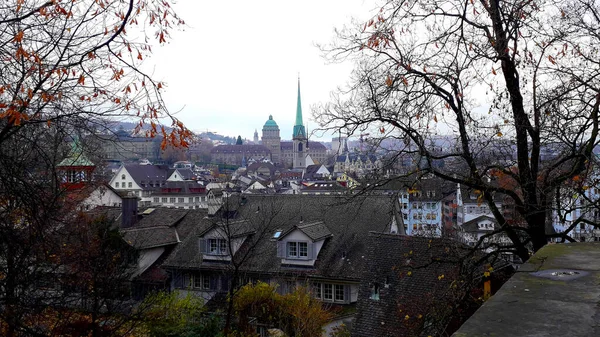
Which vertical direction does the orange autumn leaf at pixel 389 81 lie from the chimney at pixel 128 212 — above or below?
above

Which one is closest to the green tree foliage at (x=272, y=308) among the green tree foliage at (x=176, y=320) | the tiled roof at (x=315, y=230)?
the green tree foliage at (x=176, y=320)

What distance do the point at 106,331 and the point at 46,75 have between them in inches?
260

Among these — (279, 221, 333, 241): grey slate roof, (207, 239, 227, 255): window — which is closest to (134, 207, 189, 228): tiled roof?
(207, 239, 227, 255): window

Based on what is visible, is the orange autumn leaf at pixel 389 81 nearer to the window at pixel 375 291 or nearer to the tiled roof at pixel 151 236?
the window at pixel 375 291

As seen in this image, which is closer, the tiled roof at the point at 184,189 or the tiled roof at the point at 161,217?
the tiled roof at the point at 161,217

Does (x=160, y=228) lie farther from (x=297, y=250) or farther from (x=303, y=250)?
(x=303, y=250)

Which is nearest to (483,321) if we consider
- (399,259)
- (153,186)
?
(399,259)

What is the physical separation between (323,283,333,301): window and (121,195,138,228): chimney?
13882 mm

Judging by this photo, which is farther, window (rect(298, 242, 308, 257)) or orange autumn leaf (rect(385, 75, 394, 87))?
window (rect(298, 242, 308, 257))

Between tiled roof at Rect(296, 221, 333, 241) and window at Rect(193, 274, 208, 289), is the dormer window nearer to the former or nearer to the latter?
tiled roof at Rect(296, 221, 333, 241)

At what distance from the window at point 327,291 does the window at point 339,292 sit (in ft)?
0.68

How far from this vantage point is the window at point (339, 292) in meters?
20.8

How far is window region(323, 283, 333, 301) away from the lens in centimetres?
2104

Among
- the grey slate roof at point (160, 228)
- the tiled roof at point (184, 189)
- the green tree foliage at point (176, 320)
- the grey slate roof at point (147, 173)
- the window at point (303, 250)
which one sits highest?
the grey slate roof at point (147, 173)
